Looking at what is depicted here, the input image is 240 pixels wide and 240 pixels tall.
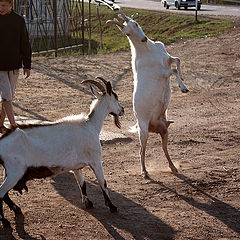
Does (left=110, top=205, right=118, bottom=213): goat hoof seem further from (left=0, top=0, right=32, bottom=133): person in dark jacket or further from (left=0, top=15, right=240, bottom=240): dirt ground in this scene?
(left=0, top=0, right=32, bottom=133): person in dark jacket

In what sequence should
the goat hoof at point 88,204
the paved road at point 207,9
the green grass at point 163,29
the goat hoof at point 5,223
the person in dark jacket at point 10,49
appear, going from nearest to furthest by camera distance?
the goat hoof at point 5,223, the goat hoof at point 88,204, the person in dark jacket at point 10,49, the green grass at point 163,29, the paved road at point 207,9

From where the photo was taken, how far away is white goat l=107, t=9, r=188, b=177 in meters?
7.74

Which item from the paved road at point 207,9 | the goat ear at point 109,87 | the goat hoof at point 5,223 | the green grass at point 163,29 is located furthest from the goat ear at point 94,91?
the paved road at point 207,9

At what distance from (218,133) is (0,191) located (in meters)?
5.11

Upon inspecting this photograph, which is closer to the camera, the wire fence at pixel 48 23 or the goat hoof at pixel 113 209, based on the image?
the goat hoof at pixel 113 209

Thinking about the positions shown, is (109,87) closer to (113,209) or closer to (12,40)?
(113,209)

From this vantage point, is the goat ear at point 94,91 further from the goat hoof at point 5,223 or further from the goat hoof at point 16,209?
the goat hoof at point 5,223

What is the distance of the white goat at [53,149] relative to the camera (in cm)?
569

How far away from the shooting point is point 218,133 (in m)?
9.79

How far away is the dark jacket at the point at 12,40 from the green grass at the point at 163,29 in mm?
13206

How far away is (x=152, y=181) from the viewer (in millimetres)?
7516

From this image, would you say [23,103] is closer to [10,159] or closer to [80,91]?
[80,91]

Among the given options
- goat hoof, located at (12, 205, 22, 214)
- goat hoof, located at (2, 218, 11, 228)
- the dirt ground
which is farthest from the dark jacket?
goat hoof, located at (2, 218, 11, 228)

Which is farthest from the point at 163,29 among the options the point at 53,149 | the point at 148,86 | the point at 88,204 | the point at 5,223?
the point at 5,223
